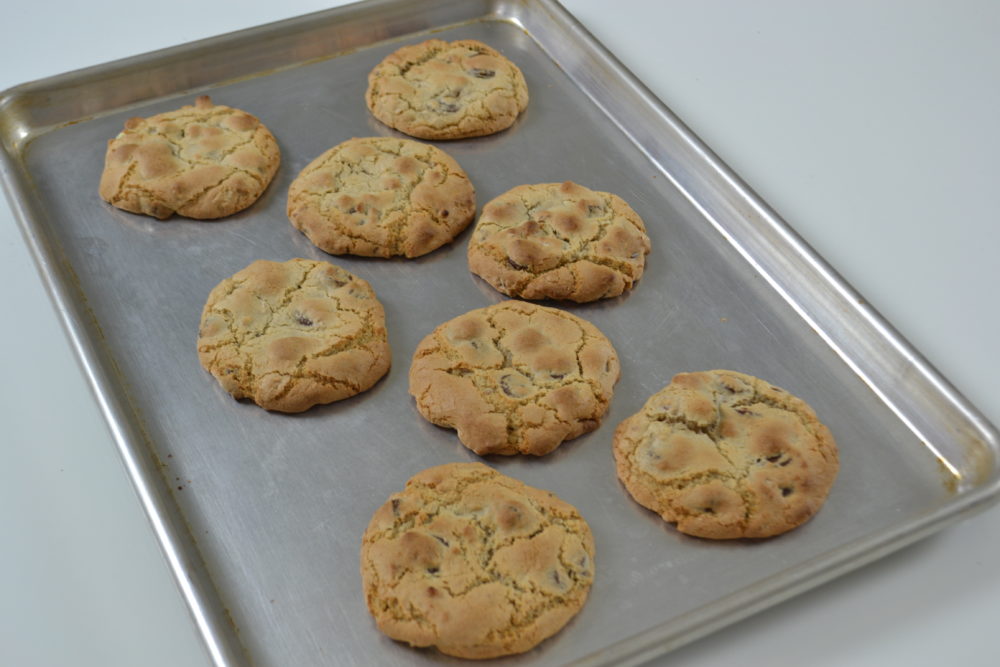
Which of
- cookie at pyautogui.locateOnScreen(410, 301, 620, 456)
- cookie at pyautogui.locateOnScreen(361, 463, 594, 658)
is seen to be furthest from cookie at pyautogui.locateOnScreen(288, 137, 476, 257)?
cookie at pyautogui.locateOnScreen(361, 463, 594, 658)

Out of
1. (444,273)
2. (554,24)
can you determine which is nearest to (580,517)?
(444,273)

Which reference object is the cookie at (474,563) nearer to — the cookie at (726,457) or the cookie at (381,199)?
the cookie at (726,457)

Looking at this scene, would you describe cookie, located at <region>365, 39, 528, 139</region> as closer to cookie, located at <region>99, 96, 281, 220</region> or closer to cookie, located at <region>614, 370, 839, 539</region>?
cookie, located at <region>99, 96, 281, 220</region>

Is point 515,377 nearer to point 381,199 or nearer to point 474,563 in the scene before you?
point 474,563

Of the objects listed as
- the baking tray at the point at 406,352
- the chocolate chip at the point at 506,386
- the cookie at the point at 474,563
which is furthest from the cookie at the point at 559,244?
the cookie at the point at 474,563

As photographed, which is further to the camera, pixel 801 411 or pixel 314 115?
pixel 314 115

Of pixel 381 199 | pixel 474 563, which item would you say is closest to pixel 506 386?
pixel 474 563

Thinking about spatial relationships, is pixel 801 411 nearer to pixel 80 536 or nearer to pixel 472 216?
pixel 472 216
